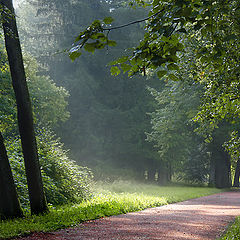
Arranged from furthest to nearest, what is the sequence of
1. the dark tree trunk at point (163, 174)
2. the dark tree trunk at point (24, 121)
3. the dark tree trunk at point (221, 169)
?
1. the dark tree trunk at point (163, 174)
2. the dark tree trunk at point (221, 169)
3. the dark tree trunk at point (24, 121)

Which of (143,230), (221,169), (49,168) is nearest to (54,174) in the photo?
(49,168)

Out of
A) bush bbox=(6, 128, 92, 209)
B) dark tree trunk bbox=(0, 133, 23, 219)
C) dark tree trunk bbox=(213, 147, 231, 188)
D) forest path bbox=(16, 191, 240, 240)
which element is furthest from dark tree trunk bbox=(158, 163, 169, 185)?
dark tree trunk bbox=(0, 133, 23, 219)

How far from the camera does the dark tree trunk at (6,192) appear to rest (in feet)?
26.2

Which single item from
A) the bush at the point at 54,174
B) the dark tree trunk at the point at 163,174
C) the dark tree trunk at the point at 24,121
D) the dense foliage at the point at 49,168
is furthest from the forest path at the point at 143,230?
the dark tree trunk at the point at 163,174

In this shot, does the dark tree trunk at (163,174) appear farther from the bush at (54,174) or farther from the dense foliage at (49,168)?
the bush at (54,174)

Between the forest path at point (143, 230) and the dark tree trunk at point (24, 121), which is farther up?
the dark tree trunk at point (24, 121)

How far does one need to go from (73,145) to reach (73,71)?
27.3 feet

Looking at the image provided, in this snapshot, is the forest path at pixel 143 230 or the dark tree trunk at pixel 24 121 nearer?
the forest path at pixel 143 230

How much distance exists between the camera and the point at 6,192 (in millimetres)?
7996

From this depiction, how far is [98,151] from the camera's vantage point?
116 ft

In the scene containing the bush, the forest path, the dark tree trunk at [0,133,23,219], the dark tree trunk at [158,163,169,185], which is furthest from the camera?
the dark tree trunk at [158,163,169,185]

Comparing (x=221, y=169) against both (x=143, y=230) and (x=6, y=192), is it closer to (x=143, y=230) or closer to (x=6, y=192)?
(x=143, y=230)

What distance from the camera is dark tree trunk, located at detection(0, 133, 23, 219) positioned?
7978mm

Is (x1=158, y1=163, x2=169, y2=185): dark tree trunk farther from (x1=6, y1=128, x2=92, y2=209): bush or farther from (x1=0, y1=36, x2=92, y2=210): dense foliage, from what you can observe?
(x1=6, y1=128, x2=92, y2=209): bush
